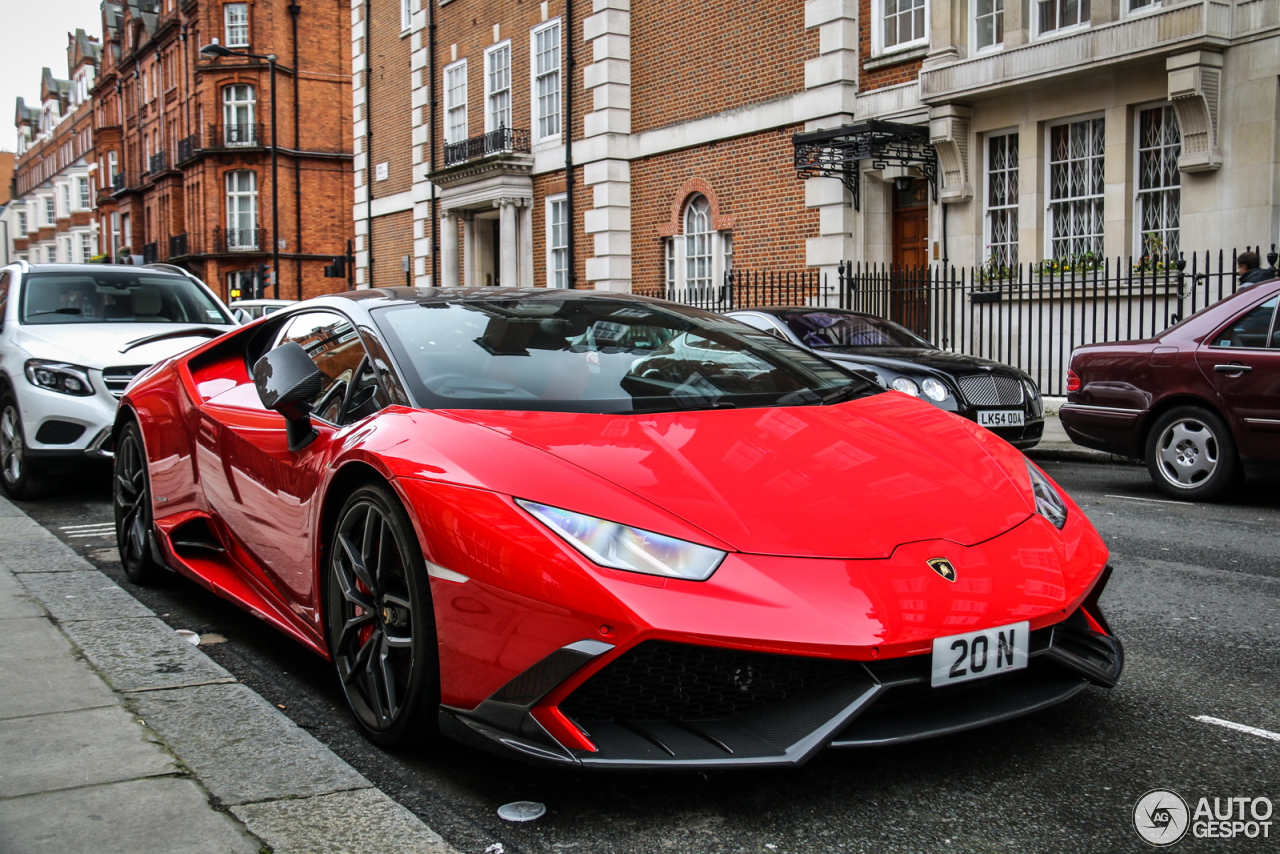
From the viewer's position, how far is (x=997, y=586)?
2.88 m

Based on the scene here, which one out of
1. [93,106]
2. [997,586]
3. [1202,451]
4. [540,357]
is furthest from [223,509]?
[93,106]

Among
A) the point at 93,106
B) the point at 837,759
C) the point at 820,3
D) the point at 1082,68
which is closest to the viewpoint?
the point at 837,759

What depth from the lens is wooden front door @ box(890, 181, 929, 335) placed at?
16.9 metres

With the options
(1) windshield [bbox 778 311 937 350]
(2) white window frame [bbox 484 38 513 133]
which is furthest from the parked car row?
(2) white window frame [bbox 484 38 513 133]

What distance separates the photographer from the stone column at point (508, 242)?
26.6 meters

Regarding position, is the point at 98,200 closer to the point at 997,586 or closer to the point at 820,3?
the point at 820,3

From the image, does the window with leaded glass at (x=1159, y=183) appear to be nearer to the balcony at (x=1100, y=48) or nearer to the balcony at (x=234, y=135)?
the balcony at (x=1100, y=48)

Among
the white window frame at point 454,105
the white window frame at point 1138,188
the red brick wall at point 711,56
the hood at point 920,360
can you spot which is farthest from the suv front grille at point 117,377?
the white window frame at point 454,105

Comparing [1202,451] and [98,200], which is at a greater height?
[98,200]

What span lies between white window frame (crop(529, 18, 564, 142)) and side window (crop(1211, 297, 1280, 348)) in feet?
61.8

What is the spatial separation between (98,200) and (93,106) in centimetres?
895

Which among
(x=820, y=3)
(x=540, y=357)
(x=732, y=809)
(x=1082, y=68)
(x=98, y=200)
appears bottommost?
(x=732, y=809)

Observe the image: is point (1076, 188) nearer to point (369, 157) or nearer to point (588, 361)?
point (588, 361)

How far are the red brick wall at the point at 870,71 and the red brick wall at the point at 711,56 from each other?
799 mm
